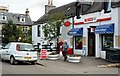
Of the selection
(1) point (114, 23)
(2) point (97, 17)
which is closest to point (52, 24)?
(2) point (97, 17)

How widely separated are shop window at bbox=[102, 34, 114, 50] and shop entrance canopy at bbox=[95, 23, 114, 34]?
2.79ft

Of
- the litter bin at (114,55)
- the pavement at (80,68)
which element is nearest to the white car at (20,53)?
the pavement at (80,68)

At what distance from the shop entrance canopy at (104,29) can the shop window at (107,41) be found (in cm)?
85

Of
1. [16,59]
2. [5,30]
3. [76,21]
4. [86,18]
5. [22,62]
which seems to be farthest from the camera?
[5,30]

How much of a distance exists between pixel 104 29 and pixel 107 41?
1.73 metres

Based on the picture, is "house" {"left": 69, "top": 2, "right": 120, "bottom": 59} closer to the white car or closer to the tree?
the tree

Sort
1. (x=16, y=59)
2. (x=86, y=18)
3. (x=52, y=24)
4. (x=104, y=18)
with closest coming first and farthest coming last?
(x=16, y=59), (x=104, y=18), (x=86, y=18), (x=52, y=24)

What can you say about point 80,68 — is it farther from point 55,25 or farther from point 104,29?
point 55,25

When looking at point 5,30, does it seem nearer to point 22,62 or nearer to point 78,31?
point 78,31

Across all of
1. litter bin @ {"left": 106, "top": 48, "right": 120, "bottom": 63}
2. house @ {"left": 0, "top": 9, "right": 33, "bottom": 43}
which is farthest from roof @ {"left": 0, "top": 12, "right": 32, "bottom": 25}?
litter bin @ {"left": 106, "top": 48, "right": 120, "bottom": 63}

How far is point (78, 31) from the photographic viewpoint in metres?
29.9

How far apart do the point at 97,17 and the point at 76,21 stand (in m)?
4.70

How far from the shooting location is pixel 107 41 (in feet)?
85.0

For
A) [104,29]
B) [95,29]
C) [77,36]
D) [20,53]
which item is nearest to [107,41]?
[95,29]
